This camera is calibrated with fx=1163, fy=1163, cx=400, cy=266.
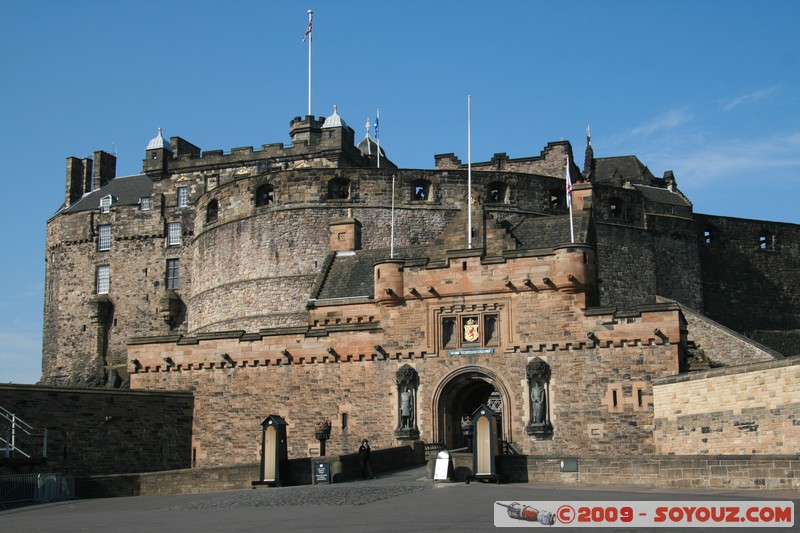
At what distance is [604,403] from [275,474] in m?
9.28

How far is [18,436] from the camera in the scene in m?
29.4

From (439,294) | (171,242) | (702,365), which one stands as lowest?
(702,365)

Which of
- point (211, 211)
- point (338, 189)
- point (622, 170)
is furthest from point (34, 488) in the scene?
point (622, 170)

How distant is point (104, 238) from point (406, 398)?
29.7 meters

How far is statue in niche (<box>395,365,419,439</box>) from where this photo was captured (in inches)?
1217

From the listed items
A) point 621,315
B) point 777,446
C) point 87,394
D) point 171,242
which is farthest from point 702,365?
point 171,242

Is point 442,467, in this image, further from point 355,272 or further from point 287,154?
point 287,154

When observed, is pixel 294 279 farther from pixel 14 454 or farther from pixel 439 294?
pixel 14 454

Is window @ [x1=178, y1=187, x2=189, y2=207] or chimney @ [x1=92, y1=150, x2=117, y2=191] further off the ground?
chimney @ [x1=92, y1=150, x2=117, y2=191]

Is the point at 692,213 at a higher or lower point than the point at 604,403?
higher

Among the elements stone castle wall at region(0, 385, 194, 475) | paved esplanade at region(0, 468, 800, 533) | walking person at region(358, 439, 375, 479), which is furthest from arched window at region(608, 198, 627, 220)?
paved esplanade at region(0, 468, 800, 533)

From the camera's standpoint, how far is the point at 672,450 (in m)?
28.0

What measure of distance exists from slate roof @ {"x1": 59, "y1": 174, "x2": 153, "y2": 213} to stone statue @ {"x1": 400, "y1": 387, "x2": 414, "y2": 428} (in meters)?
31.9

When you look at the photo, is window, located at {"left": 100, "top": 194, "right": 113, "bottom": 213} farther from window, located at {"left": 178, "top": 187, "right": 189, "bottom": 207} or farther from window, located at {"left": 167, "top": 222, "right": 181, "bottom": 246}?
window, located at {"left": 167, "top": 222, "right": 181, "bottom": 246}
